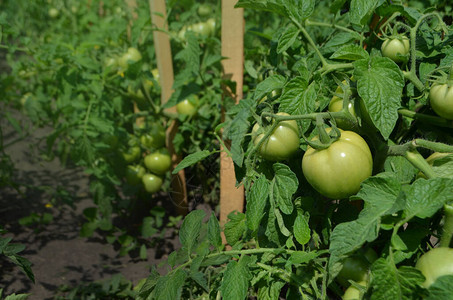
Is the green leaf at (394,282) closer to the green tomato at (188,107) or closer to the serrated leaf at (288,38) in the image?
the serrated leaf at (288,38)

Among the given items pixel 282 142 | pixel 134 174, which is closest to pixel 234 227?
pixel 282 142

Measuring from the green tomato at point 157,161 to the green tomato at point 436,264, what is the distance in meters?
1.57

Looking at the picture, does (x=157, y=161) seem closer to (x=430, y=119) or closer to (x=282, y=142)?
(x=282, y=142)

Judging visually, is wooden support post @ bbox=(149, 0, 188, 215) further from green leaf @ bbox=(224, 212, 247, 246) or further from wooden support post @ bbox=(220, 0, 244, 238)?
green leaf @ bbox=(224, 212, 247, 246)

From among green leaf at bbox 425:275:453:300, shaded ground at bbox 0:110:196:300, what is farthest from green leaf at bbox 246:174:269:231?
shaded ground at bbox 0:110:196:300

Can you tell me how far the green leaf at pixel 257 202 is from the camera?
95 cm

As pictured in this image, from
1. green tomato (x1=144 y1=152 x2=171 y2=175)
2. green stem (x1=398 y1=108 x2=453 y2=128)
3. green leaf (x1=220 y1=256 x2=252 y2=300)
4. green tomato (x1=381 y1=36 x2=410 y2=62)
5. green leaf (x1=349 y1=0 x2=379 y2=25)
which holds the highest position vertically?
green leaf (x1=349 y1=0 x2=379 y2=25)

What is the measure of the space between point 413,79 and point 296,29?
1.15 feet

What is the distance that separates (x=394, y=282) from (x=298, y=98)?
465 mm

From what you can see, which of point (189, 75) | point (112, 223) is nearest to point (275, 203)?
point (189, 75)

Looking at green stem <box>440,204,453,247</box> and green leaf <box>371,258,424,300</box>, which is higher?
green stem <box>440,204,453,247</box>

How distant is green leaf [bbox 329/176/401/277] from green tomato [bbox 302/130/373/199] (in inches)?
1.6

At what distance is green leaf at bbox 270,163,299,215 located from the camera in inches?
36.5

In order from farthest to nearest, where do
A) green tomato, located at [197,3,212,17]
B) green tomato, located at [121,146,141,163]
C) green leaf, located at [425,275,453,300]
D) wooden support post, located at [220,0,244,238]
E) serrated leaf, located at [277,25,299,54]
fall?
1. green tomato, located at [197,3,212,17]
2. green tomato, located at [121,146,141,163]
3. wooden support post, located at [220,0,244,238]
4. serrated leaf, located at [277,25,299,54]
5. green leaf, located at [425,275,453,300]
